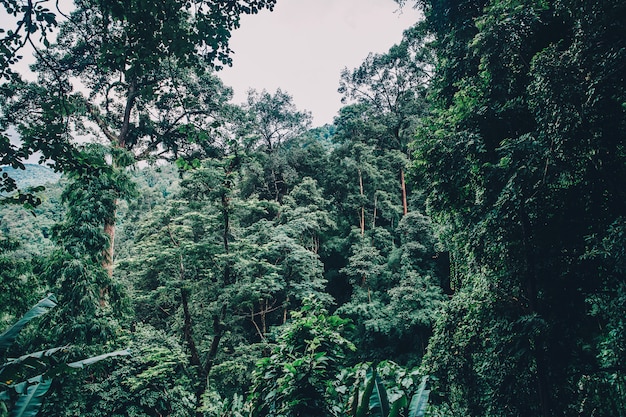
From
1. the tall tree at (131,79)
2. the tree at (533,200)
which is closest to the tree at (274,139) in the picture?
the tall tree at (131,79)

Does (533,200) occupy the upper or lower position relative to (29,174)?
lower

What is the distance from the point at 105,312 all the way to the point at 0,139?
4036mm

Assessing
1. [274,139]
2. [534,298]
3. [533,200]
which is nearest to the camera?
[533,200]

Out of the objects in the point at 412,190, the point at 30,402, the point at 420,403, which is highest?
the point at 412,190

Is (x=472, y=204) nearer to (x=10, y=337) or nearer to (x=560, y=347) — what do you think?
(x=560, y=347)

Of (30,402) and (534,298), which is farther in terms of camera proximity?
(534,298)

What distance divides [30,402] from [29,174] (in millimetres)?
18745

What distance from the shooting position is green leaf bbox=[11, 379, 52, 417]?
1.79 m

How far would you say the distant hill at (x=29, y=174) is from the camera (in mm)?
2423

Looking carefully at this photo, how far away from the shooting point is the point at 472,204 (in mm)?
4062

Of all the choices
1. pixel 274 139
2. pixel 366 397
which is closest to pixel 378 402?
pixel 366 397

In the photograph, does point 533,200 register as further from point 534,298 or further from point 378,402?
point 378,402

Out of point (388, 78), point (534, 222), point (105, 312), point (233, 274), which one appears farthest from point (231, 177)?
point (388, 78)

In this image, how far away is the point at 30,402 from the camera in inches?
72.8
